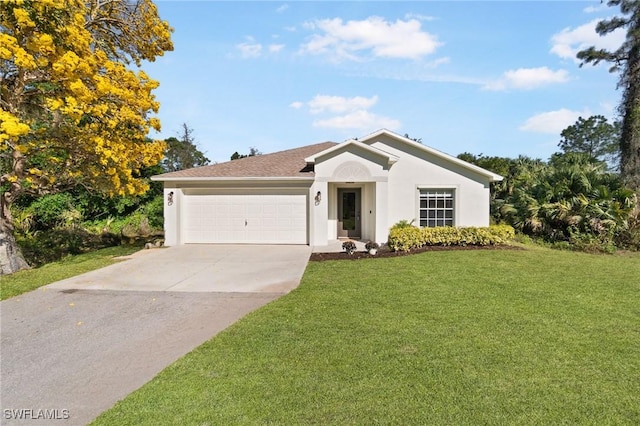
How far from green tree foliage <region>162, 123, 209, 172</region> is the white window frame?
3177 cm

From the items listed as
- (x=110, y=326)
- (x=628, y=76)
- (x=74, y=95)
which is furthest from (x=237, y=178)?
(x=628, y=76)

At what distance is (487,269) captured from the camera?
31.5 ft

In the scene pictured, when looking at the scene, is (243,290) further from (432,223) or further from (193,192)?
(432,223)

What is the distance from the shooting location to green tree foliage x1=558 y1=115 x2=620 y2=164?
5378 cm

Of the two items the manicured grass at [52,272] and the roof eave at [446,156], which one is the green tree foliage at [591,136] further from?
the manicured grass at [52,272]

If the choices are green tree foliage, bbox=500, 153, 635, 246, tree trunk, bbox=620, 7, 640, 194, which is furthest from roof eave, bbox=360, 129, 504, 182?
tree trunk, bbox=620, 7, 640, 194

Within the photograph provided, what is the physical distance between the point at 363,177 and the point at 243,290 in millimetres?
8028

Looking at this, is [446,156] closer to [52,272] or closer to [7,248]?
[52,272]

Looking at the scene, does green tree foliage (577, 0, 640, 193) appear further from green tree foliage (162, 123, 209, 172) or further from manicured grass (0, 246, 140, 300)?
green tree foliage (162, 123, 209, 172)

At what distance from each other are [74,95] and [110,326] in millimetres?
6185

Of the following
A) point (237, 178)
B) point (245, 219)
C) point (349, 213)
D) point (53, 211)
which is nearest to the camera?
point (237, 178)

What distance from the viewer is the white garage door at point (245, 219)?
1478cm

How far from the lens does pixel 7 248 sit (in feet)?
31.4

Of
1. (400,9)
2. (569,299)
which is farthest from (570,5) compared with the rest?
(569,299)
